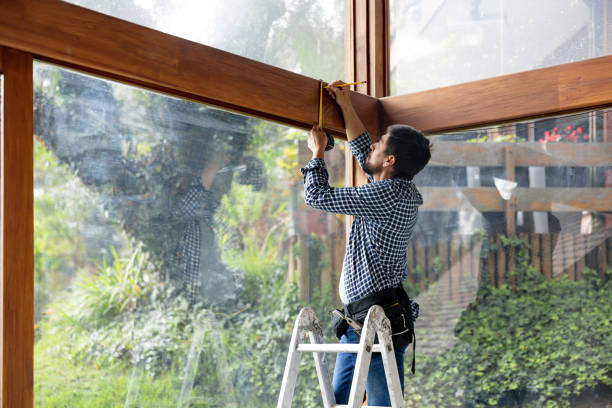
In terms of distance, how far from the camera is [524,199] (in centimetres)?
338

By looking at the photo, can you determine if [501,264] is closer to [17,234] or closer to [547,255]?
[547,255]

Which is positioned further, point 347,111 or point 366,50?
point 366,50

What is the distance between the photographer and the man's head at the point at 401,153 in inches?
112

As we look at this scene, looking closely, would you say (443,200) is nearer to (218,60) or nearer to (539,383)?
(539,383)

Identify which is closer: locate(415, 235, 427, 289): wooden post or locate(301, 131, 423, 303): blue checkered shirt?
locate(301, 131, 423, 303): blue checkered shirt

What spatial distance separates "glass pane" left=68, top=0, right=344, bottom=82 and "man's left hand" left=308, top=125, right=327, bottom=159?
0.40 m

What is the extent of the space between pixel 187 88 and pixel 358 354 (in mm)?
1137

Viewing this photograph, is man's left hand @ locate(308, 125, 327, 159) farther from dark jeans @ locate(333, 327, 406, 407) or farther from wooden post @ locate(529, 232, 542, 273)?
wooden post @ locate(529, 232, 542, 273)

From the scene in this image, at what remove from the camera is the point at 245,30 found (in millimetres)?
2992

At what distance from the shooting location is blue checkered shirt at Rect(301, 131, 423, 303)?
2701mm

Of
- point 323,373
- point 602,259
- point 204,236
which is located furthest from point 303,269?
point 602,259

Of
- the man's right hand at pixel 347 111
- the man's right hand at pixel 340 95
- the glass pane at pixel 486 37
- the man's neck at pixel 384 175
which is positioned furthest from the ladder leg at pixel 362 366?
the glass pane at pixel 486 37

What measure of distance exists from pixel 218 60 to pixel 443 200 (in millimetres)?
1440

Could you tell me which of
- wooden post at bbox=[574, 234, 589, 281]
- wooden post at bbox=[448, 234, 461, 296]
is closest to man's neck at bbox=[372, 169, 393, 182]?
wooden post at bbox=[448, 234, 461, 296]
